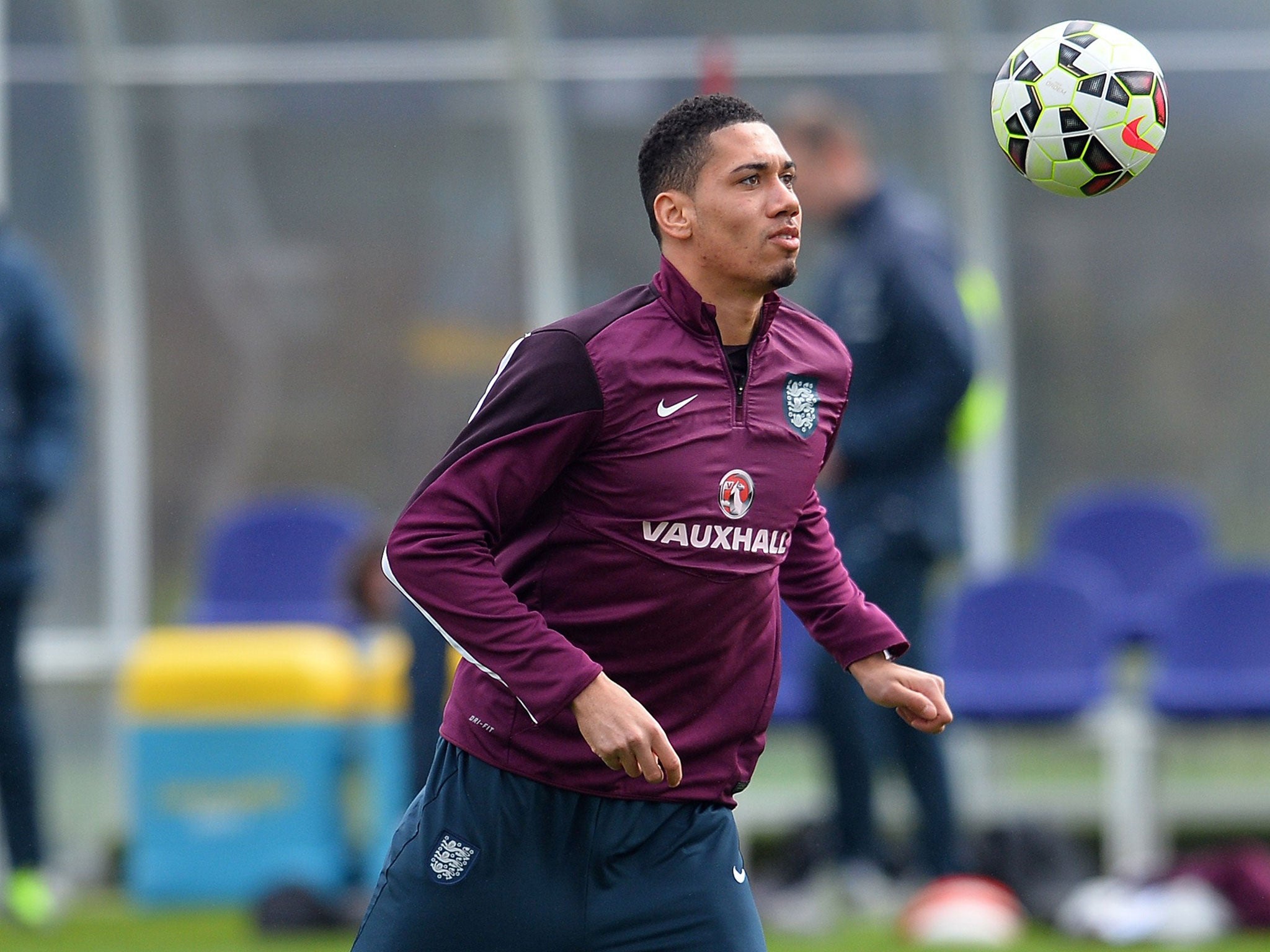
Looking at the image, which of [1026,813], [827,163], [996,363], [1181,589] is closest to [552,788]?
[827,163]

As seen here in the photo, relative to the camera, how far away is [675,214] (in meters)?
3.44

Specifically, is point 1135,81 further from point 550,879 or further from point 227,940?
point 227,940

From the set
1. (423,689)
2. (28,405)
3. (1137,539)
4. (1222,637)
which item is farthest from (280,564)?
(1222,637)

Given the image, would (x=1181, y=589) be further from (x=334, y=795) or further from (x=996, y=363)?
(x=334, y=795)

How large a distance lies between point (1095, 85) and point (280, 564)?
214 inches

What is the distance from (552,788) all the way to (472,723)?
0.18 metres

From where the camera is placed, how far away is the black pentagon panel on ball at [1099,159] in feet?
12.1

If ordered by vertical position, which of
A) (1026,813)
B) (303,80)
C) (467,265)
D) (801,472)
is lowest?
(1026,813)

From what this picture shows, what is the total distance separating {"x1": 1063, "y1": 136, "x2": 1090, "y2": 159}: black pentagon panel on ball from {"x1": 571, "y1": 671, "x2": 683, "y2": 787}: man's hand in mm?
1398

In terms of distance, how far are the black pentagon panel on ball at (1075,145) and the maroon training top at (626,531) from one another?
69 centimetres

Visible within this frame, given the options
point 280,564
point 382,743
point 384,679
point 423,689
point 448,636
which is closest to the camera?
point 448,636

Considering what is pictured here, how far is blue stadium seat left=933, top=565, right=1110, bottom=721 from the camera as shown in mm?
7504

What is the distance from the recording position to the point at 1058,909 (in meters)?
6.58

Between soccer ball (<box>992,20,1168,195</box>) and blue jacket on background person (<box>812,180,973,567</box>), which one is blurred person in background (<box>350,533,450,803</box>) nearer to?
blue jacket on background person (<box>812,180,973,567</box>)
